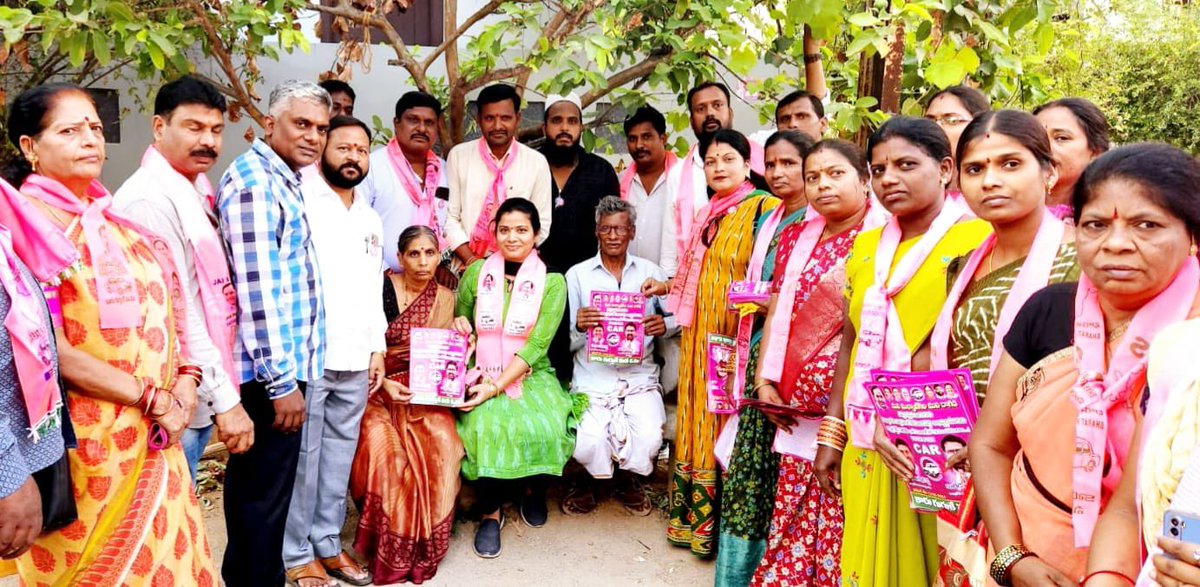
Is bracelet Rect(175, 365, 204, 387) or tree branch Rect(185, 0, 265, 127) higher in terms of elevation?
tree branch Rect(185, 0, 265, 127)

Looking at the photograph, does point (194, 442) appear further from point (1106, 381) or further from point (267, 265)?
point (1106, 381)

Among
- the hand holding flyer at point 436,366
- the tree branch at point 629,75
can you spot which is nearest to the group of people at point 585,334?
the hand holding flyer at point 436,366

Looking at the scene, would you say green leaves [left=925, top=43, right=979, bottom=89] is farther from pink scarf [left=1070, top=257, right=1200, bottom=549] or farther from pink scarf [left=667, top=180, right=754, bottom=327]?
pink scarf [left=1070, top=257, right=1200, bottom=549]

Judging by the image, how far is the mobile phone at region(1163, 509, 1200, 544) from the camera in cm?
151

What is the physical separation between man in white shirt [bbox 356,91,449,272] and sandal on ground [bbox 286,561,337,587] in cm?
160

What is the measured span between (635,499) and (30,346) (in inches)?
137

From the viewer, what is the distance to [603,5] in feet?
18.5

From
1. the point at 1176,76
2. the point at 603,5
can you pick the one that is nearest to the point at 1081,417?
the point at 603,5

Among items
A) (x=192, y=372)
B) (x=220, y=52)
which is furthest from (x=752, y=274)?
(x=220, y=52)

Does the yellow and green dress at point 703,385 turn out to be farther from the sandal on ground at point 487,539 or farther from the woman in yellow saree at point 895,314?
the woman in yellow saree at point 895,314

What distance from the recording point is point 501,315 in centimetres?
484

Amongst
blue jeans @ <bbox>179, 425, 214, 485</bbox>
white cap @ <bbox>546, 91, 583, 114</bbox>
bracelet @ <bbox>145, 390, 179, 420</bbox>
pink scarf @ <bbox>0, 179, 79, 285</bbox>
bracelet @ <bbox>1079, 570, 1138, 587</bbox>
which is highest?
white cap @ <bbox>546, 91, 583, 114</bbox>

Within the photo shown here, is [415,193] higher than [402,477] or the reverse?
higher

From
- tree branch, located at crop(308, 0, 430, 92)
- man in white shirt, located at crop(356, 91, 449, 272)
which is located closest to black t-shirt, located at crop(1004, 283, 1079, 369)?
man in white shirt, located at crop(356, 91, 449, 272)
